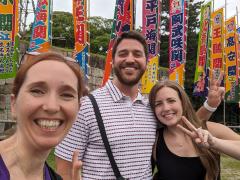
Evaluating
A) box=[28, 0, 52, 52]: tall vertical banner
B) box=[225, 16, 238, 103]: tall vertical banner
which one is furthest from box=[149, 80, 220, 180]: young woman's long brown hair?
box=[225, 16, 238, 103]: tall vertical banner

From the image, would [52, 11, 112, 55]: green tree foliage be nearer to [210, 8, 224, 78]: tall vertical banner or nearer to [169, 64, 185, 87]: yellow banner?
[210, 8, 224, 78]: tall vertical banner

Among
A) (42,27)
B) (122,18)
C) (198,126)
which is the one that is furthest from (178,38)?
(198,126)

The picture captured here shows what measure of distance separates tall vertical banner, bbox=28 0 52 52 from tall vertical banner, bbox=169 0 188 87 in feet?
12.1

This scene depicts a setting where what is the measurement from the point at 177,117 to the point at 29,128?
164 centimetres

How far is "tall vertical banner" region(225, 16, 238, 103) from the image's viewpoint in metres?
14.9

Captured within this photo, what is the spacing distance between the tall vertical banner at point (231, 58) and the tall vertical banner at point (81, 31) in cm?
856

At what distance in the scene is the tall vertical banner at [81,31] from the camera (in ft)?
27.5

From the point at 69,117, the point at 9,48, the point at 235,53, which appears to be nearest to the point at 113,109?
the point at 69,117

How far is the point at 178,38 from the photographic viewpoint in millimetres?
9961

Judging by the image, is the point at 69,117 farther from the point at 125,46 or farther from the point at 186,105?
the point at 186,105

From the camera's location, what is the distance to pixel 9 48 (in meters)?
7.18

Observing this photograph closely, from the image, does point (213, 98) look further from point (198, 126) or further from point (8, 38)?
point (8, 38)

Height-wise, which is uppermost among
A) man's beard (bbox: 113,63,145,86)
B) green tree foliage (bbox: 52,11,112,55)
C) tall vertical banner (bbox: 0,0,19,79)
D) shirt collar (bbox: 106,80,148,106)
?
green tree foliage (bbox: 52,11,112,55)

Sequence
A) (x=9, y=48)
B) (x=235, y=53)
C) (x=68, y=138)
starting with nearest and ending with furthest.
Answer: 1. (x=68, y=138)
2. (x=9, y=48)
3. (x=235, y=53)
